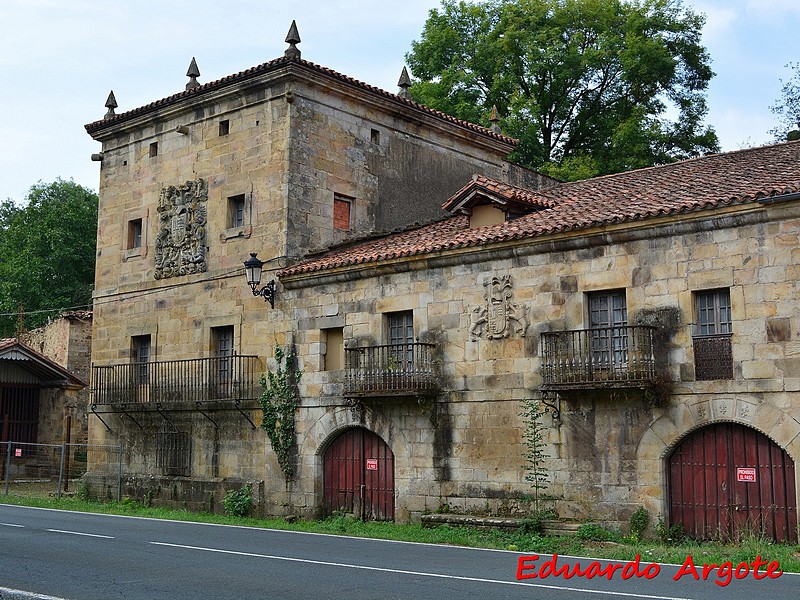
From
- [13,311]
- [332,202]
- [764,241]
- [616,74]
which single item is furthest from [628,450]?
[13,311]

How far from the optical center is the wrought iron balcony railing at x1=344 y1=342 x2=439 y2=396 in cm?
2005

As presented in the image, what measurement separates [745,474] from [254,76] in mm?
14679

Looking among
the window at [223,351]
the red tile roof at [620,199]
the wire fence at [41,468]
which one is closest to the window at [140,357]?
the window at [223,351]

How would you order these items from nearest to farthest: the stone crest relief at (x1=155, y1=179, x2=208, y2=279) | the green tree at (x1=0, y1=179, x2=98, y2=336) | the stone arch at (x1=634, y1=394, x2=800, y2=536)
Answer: the stone arch at (x1=634, y1=394, x2=800, y2=536) < the stone crest relief at (x1=155, y1=179, x2=208, y2=279) < the green tree at (x1=0, y1=179, x2=98, y2=336)

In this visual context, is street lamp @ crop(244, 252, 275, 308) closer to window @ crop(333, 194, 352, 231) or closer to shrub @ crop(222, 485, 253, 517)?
window @ crop(333, 194, 352, 231)

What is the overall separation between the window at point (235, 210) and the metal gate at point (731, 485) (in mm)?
12525

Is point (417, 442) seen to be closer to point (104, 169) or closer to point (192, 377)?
point (192, 377)

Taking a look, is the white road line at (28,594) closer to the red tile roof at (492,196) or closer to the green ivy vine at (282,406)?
the green ivy vine at (282,406)

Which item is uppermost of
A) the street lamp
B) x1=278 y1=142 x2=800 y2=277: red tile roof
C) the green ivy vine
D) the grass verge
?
x1=278 y1=142 x2=800 y2=277: red tile roof

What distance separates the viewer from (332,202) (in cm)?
2464

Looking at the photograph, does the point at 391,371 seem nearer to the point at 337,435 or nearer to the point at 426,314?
the point at 426,314

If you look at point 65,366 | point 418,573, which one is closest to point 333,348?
point 418,573

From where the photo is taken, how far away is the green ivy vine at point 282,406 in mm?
22781

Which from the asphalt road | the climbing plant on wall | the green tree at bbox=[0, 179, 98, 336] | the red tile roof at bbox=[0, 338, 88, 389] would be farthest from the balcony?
the green tree at bbox=[0, 179, 98, 336]
